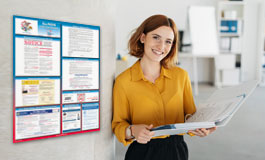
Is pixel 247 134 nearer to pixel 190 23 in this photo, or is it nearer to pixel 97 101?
pixel 97 101

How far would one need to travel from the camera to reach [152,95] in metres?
0.96

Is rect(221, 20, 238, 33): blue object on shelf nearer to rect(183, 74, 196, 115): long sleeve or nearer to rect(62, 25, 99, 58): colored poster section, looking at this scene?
rect(183, 74, 196, 115): long sleeve

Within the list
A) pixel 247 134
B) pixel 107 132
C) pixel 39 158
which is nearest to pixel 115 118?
pixel 107 132

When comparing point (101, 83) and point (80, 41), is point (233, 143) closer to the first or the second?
point (101, 83)

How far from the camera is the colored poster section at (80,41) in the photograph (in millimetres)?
758

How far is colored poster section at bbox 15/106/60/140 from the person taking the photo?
0.71 metres

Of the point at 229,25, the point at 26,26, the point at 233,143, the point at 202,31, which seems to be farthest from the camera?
the point at 229,25

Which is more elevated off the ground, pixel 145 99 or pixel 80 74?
pixel 80 74

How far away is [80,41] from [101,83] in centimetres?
18

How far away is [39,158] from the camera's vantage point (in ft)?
2.45

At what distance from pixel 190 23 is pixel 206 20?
40 centimetres

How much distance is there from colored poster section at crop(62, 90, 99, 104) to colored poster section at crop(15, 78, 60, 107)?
28 mm

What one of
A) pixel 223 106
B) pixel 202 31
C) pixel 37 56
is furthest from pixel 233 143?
pixel 202 31

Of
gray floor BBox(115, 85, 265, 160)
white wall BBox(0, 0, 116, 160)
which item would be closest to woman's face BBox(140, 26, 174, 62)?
white wall BBox(0, 0, 116, 160)
